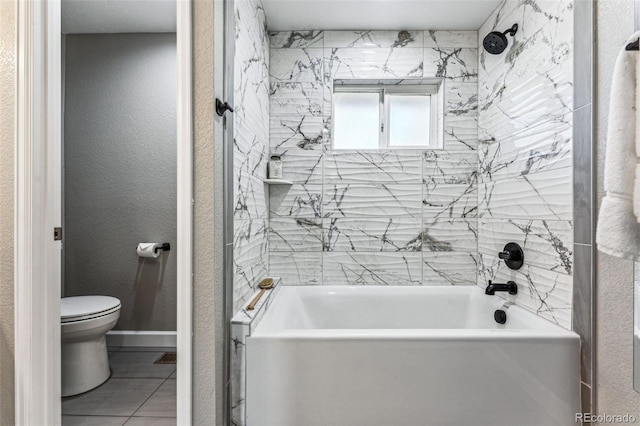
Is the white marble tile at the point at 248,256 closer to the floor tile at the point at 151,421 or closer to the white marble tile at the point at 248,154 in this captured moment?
the white marble tile at the point at 248,154

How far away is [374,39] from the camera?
2.38 m

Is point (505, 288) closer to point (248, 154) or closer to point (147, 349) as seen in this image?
point (248, 154)

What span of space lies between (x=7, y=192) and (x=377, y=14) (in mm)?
2198

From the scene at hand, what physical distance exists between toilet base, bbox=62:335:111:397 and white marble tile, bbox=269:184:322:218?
54.1 inches

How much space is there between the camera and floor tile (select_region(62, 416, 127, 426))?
1624 mm

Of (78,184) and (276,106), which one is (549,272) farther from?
(78,184)

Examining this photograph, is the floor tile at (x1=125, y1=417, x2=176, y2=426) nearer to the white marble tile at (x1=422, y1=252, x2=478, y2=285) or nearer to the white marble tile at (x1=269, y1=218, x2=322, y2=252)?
the white marble tile at (x1=269, y1=218, x2=322, y2=252)

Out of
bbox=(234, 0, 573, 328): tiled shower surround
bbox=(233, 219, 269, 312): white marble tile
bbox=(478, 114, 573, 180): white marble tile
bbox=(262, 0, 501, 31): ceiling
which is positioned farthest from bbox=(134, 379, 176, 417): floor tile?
bbox=(262, 0, 501, 31): ceiling

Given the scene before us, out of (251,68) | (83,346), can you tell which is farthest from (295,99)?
(83,346)

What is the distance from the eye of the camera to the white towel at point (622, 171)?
81cm

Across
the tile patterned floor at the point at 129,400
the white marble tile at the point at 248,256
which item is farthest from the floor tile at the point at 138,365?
the white marble tile at the point at 248,256

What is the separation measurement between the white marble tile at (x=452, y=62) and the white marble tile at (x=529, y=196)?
29.4 inches

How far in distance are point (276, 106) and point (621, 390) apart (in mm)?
2341

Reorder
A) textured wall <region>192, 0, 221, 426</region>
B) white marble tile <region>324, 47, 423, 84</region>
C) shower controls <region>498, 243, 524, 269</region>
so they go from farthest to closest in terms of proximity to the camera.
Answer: white marble tile <region>324, 47, 423, 84</region>, shower controls <region>498, 243, 524, 269</region>, textured wall <region>192, 0, 221, 426</region>
